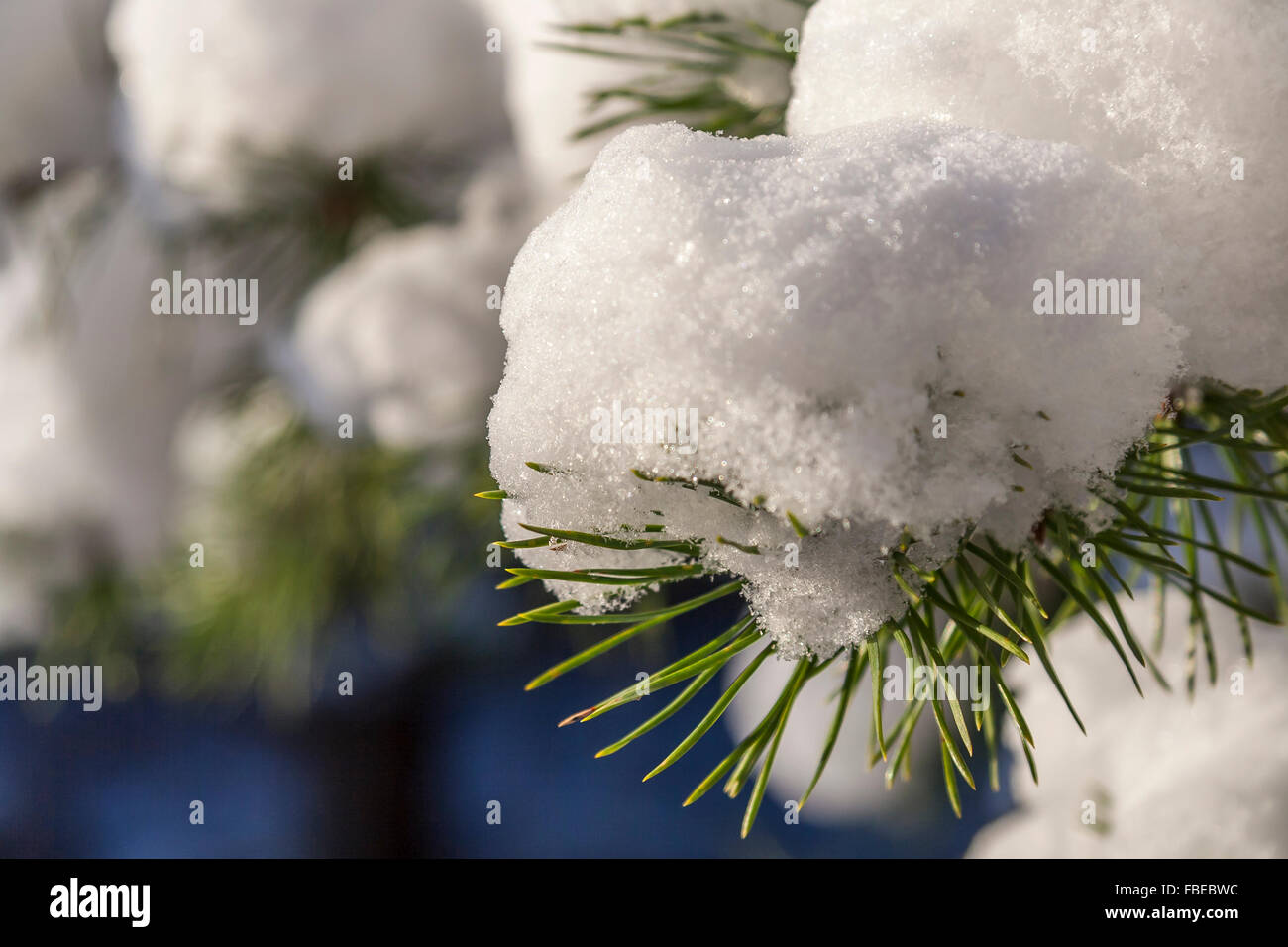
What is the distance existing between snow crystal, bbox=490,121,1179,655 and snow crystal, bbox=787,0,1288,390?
4cm

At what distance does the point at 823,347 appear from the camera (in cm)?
21

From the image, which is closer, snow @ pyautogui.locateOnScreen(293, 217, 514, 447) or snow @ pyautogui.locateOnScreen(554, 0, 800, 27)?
snow @ pyautogui.locateOnScreen(554, 0, 800, 27)

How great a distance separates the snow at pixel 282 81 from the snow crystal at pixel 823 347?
54 centimetres

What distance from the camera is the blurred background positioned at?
675mm

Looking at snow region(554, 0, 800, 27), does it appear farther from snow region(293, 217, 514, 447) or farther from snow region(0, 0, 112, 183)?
snow region(0, 0, 112, 183)

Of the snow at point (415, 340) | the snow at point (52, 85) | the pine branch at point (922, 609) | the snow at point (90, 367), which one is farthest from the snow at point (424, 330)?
the pine branch at point (922, 609)

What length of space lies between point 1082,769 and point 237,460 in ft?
2.60

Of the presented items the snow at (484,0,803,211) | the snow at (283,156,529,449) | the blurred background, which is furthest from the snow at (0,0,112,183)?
the snow at (484,0,803,211)

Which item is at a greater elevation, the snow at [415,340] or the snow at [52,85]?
the snow at [52,85]

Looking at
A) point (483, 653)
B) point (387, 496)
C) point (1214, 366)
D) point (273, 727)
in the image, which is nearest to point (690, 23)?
point (1214, 366)

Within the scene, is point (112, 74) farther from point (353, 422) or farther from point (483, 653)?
point (483, 653)

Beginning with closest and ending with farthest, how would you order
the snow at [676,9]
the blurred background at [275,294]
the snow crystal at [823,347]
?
the snow crystal at [823,347] < the snow at [676,9] < the blurred background at [275,294]

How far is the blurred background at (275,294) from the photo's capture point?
2.21 ft

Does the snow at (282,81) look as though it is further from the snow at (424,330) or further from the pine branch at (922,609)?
the pine branch at (922,609)
